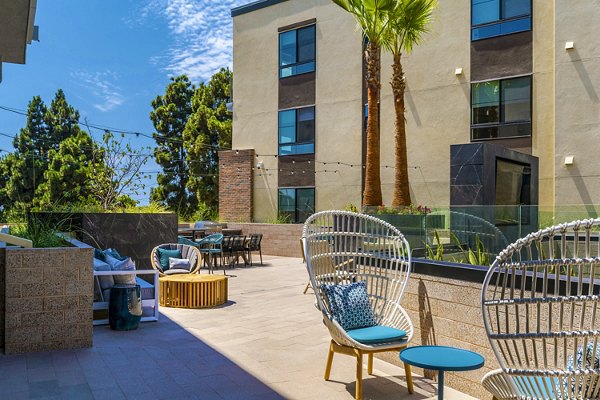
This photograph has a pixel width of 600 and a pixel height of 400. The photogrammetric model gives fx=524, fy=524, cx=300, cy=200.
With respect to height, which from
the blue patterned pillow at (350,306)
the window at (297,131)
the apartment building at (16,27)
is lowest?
the blue patterned pillow at (350,306)

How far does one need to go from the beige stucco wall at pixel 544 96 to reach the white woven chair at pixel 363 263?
940cm

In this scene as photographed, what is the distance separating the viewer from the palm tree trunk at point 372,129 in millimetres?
12805

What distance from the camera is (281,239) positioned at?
609 inches

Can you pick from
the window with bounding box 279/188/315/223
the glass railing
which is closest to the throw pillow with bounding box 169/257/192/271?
the glass railing

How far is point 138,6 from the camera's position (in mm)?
23953

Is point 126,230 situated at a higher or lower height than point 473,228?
lower

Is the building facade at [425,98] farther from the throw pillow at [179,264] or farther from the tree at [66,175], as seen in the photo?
the tree at [66,175]

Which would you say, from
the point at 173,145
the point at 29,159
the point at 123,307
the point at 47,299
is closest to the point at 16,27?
the point at 47,299

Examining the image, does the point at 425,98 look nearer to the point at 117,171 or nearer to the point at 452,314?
the point at 117,171

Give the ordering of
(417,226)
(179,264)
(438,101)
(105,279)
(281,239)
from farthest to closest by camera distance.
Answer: (281,239) → (438,101) → (179,264) → (105,279) → (417,226)

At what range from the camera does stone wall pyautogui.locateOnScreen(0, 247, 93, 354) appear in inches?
187

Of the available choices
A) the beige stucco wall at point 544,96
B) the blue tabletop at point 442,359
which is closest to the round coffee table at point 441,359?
the blue tabletop at point 442,359

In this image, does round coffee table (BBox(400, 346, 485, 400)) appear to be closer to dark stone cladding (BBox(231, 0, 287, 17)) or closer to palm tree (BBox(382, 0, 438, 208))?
palm tree (BBox(382, 0, 438, 208))

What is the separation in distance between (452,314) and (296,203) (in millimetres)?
13819
